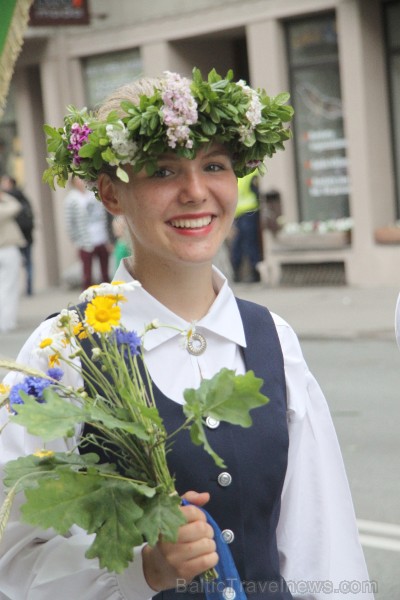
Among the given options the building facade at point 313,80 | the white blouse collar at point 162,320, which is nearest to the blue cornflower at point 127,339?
the white blouse collar at point 162,320

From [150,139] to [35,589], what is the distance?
952mm

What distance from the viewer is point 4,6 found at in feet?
6.09

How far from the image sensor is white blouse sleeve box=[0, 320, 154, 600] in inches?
95.3

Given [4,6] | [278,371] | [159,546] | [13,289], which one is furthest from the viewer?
[13,289]

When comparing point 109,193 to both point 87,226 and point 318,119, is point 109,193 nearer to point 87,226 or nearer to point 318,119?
point 87,226

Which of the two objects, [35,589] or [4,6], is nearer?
[4,6]

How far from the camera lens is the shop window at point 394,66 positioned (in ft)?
55.4

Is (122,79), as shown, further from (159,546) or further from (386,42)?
(159,546)

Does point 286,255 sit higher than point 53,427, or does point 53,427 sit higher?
point 53,427

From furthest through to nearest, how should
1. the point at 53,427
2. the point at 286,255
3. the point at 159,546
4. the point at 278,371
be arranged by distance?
the point at 286,255, the point at 278,371, the point at 159,546, the point at 53,427

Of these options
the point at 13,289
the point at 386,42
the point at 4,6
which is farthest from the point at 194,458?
the point at 386,42

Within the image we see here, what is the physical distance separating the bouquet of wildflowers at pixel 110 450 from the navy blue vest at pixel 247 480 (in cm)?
24

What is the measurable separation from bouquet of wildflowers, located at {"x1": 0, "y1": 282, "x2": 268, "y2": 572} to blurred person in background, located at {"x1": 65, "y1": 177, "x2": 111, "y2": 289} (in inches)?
607

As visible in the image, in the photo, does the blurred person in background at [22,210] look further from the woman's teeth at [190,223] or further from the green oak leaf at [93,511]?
the green oak leaf at [93,511]
